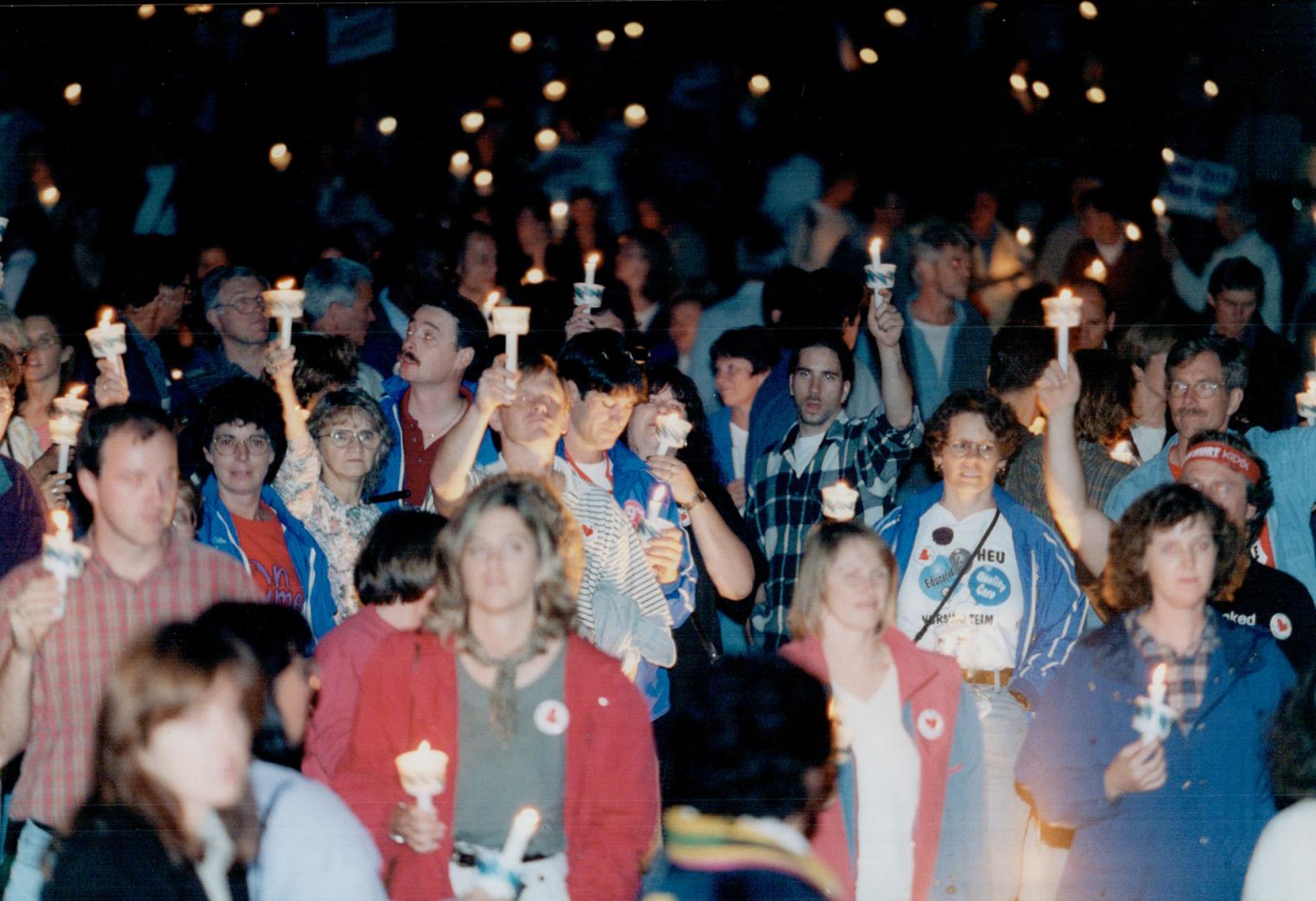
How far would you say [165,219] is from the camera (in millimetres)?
6180

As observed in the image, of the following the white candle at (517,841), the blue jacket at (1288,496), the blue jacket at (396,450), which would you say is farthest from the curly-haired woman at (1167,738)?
the blue jacket at (396,450)

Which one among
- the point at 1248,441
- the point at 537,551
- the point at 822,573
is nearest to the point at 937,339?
the point at 1248,441

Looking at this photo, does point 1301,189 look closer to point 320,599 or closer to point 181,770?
point 320,599

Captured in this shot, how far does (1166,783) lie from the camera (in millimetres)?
3156

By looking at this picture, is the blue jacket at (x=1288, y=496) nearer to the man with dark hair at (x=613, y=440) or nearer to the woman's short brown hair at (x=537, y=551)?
the man with dark hair at (x=613, y=440)

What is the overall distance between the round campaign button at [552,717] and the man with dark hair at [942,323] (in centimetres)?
244

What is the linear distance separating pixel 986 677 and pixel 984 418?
64cm

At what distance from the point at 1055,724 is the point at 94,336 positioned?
243 centimetres

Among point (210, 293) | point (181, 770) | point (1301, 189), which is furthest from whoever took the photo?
point (1301, 189)

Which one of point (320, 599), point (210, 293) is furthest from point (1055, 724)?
point (210, 293)

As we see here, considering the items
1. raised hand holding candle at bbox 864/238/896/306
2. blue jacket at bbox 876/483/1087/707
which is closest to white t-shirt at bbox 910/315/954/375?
raised hand holding candle at bbox 864/238/896/306

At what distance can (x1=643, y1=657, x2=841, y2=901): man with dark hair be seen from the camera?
2221 millimetres

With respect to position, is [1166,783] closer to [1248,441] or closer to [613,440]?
[1248,441]

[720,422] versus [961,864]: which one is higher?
[720,422]
